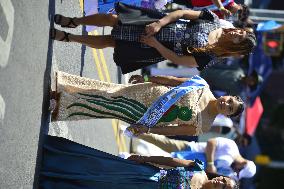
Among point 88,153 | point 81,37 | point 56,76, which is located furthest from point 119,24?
point 88,153

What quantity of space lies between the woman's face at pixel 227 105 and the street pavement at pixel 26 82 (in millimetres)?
1691

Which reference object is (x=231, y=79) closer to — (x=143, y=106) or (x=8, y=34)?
(x=143, y=106)

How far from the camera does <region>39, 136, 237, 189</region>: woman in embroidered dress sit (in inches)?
218

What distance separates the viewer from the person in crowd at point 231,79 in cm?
973

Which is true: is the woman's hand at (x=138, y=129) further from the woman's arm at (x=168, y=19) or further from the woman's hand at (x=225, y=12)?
the woman's hand at (x=225, y=12)

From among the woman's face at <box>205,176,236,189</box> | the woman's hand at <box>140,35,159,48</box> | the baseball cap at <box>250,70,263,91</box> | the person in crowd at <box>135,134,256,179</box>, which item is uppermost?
the woman's hand at <box>140,35,159,48</box>

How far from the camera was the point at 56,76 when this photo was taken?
5922 millimetres

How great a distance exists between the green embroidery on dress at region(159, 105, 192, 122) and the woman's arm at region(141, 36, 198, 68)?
464 mm

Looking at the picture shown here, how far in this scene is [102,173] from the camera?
18.3ft

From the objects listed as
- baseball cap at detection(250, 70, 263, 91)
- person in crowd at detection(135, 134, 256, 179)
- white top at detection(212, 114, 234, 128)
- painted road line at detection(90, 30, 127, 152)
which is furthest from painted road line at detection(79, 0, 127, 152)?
baseball cap at detection(250, 70, 263, 91)

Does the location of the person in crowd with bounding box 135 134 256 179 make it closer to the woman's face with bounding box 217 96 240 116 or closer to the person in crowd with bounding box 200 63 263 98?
the person in crowd with bounding box 200 63 263 98

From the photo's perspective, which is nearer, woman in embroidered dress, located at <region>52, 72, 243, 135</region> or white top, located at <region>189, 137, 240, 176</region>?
woman in embroidered dress, located at <region>52, 72, 243, 135</region>

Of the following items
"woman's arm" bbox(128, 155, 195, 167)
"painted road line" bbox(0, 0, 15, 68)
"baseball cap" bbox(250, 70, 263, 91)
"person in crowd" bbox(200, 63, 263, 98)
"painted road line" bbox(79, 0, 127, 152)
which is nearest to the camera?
"painted road line" bbox(0, 0, 15, 68)

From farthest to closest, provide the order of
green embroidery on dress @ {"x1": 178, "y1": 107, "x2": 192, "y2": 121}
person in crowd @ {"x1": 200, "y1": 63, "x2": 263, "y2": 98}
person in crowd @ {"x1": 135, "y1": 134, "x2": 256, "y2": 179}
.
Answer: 1. person in crowd @ {"x1": 200, "y1": 63, "x2": 263, "y2": 98}
2. person in crowd @ {"x1": 135, "y1": 134, "x2": 256, "y2": 179}
3. green embroidery on dress @ {"x1": 178, "y1": 107, "x2": 192, "y2": 121}
